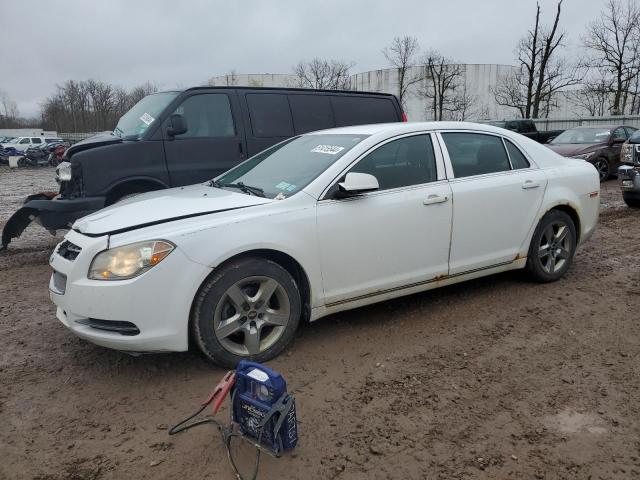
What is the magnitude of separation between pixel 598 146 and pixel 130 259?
44.7 ft

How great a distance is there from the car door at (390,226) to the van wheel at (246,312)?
0.33 m

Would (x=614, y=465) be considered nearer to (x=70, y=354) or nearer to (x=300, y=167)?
(x=300, y=167)

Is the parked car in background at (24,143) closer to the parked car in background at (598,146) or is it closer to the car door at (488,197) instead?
the parked car in background at (598,146)

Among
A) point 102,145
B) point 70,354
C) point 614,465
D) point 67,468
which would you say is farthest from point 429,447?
point 102,145

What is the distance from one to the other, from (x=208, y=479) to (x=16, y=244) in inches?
251

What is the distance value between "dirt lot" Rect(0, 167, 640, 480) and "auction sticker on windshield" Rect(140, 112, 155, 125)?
2.41 meters

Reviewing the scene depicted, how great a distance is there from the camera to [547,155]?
495 cm

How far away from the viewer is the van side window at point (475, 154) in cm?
434

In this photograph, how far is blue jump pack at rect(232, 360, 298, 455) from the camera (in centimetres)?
246

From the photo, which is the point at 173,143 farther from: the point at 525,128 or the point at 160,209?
the point at 525,128

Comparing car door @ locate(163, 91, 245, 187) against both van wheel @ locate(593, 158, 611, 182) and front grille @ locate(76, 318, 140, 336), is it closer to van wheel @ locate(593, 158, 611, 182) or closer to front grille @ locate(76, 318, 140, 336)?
front grille @ locate(76, 318, 140, 336)

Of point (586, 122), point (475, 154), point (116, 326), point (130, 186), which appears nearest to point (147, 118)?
point (130, 186)

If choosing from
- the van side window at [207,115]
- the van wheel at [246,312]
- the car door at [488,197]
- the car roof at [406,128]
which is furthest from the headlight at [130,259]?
the van side window at [207,115]

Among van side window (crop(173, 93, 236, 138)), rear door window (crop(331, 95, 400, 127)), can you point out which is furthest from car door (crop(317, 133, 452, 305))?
rear door window (crop(331, 95, 400, 127))
